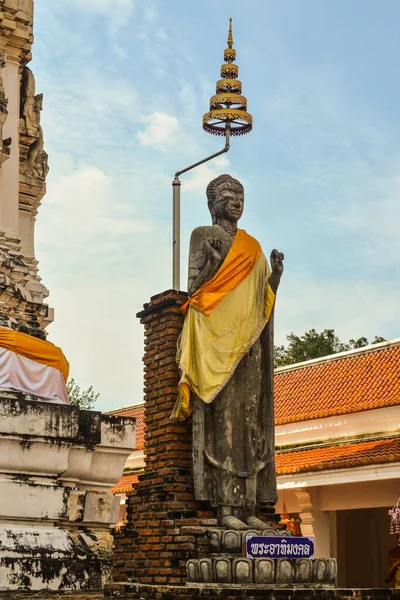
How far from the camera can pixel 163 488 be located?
8.41 meters

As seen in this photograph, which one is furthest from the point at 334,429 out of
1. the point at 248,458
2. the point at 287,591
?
the point at 287,591

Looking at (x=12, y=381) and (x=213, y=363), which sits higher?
(x=213, y=363)

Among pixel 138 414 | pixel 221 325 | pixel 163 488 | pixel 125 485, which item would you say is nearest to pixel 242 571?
pixel 163 488

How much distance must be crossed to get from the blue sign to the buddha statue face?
9.76 feet

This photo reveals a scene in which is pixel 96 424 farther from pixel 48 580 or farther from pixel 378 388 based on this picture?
pixel 378 388

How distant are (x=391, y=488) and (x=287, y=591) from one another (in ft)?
21.4

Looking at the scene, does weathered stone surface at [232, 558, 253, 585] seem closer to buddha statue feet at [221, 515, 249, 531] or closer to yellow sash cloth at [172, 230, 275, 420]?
buddha statue feet at [221, 515, 249, 531]

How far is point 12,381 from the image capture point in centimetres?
520

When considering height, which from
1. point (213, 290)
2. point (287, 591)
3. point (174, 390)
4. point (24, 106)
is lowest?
point (287, 591)

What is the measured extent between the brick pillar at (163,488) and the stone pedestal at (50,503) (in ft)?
10.7

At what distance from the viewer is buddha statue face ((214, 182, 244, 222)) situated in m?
8.90

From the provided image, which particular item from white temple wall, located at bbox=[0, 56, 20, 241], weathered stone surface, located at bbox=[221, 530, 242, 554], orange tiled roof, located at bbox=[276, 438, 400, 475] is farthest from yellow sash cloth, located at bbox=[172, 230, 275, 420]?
orange tiled roof, located at bbox=[276, 438, 400, 475]

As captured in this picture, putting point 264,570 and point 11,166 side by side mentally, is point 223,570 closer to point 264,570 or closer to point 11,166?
point 264,570

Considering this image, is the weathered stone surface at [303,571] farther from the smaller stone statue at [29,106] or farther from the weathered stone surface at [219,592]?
the smaller stone statue at [29,106]
